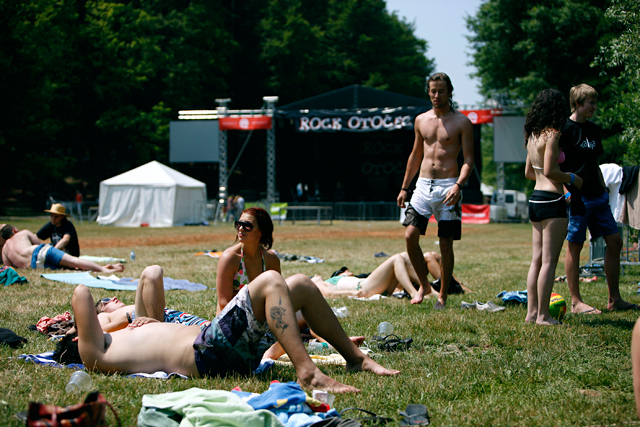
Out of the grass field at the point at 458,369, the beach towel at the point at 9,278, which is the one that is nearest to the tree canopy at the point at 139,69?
the beach towel at the point at 9,278

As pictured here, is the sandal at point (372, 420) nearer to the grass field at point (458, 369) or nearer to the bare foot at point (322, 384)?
the grass field at point (458, 369)

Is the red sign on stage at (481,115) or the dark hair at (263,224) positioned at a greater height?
the red sign on stage at (481,115)

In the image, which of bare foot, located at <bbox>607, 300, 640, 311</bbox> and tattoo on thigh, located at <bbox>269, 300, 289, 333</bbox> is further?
bare foot, located at <bbox>607, 300, 640, 311</bbox>

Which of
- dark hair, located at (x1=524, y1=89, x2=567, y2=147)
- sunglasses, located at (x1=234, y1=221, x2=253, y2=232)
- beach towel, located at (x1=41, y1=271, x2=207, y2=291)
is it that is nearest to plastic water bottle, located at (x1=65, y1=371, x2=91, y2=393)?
sunglasses, located at (x1=234, y1=221, x2=253, y2=232)

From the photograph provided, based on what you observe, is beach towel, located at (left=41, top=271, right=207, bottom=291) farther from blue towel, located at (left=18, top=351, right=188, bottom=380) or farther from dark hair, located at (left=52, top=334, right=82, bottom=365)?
dark hair, located at (left=52, top=334, right=82, bottom=365)

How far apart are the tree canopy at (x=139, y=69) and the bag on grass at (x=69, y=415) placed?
1338 inches

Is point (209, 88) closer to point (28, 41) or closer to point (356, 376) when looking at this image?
point (28, 41)

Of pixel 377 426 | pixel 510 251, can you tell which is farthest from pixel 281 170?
pixel 377 426

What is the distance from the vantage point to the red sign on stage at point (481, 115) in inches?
1102

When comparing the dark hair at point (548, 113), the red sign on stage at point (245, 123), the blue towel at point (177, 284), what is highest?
the red sign on stage at point (245, 123)

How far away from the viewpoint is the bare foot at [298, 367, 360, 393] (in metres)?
3.22

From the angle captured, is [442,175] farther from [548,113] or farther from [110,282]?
[110,282]

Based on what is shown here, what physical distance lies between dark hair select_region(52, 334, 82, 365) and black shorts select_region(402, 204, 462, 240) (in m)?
3.56

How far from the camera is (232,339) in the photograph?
3.39 m
